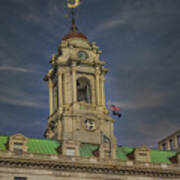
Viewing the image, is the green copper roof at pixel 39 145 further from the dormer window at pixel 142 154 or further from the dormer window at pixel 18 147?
the dormer window at pixel 142 154

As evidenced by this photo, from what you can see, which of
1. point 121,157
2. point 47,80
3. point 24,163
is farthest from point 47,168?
point 47,80

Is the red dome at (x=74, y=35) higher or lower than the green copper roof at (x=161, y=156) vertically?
higher

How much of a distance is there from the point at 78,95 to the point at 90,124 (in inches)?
502

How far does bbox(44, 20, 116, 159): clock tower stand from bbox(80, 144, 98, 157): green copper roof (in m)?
1.31

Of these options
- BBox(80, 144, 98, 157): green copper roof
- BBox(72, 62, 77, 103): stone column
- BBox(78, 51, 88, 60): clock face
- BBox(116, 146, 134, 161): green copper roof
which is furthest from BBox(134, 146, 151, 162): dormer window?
BBox(78, 51, 88, 60): clock face

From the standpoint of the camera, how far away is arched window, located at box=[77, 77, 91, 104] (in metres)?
93.4

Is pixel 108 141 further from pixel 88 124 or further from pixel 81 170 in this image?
pixel 81 170

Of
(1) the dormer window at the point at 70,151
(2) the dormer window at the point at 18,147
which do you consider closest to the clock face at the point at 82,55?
(1) the dormer window at the point at 70,151

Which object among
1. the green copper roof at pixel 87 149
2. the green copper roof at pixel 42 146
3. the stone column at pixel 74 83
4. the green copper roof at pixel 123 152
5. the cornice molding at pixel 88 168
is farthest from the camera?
the stone column at pixel 74 83

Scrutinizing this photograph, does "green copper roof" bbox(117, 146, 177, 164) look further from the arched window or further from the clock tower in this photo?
the arched window

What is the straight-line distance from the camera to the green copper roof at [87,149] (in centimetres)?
7625

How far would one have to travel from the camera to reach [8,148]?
229 feet

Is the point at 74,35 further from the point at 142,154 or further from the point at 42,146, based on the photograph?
the point at 142,154

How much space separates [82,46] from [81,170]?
31.5 metres
